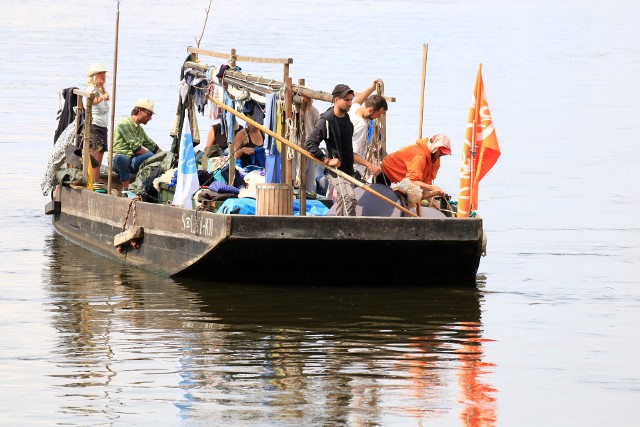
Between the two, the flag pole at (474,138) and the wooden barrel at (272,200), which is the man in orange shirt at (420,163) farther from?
the wooden barrel at (272,200)

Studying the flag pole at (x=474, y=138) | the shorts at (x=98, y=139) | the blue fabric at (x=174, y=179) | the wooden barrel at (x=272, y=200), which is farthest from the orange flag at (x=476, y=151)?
the shorts at (x=98, y=139)

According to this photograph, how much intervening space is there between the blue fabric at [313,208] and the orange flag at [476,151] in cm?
140

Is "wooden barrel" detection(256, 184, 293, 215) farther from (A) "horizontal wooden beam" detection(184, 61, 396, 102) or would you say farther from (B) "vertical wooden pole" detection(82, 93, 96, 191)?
(B) "vertical wooden pole" detection(82, 93, 96, 191)

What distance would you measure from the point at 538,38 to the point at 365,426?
→ 155 ft

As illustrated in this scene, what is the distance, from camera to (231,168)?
15.3 meters

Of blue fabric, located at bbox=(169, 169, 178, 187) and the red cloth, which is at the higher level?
the red cloth

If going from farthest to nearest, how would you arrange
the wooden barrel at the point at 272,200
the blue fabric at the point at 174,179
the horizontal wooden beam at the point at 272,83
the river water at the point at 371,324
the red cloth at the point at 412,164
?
the blue fabric at the point at 174,179 → the red cloth at the point at 412,164 → the horizontal wooden beam at the point at 272,83 → the wooden barrel at the point at 272,200 → the river water at the point at 371,324

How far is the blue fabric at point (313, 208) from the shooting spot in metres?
14.4

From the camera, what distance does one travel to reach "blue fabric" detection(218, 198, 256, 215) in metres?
13.9

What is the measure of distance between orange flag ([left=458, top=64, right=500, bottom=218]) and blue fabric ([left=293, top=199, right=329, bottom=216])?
140 cm

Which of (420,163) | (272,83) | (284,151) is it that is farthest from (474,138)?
(272,83)

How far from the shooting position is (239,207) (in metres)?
14.0

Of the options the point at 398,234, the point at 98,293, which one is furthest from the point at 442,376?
the point at 98,293

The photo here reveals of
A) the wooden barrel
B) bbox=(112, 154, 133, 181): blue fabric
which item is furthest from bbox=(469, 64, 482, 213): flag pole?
bbox=(112, 154, 133, 181): blue fabric
